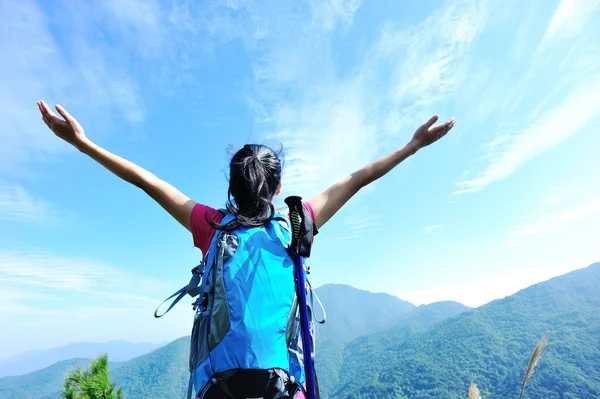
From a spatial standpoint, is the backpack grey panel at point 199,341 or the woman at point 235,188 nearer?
the backpack grey panel at point 199,341

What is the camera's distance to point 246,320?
1117 mm

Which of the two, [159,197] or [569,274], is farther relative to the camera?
[569,274]

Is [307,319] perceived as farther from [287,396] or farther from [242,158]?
[242,158]

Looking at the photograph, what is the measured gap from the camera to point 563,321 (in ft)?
449

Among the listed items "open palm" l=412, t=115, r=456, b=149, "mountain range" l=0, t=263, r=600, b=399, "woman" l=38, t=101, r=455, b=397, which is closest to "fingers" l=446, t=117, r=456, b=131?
"open palm" l=412, t=115, r=456, b=149

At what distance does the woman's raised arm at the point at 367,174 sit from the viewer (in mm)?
1570

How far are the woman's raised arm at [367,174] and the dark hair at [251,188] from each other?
222 mm

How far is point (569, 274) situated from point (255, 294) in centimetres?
24416

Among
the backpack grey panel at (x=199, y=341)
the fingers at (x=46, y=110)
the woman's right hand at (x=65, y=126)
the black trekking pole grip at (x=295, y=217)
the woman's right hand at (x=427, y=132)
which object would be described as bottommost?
the backpack grey panel at (x=199, y=341)

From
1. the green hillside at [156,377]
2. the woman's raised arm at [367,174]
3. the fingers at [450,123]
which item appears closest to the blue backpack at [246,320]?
the woman's raised arm at [367,174]

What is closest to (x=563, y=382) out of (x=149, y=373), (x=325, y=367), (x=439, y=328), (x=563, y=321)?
(x=563, y=321)

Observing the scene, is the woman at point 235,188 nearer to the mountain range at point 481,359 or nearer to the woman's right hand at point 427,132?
the woman's right hand at point 427,132

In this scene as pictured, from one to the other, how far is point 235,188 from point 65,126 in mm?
852

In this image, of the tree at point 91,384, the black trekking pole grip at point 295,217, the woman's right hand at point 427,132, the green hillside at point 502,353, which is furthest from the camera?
the green hillside at point 502,353
